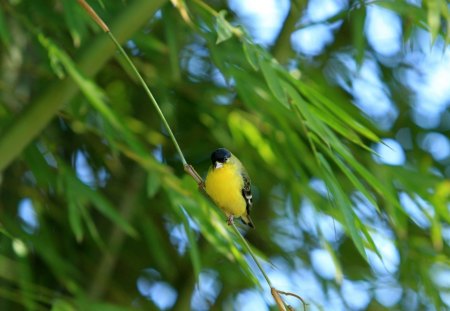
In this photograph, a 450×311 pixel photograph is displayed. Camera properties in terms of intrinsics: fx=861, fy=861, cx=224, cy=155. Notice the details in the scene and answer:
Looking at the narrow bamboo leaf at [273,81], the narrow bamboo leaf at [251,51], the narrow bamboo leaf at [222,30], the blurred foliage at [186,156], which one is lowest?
the blurred foliage at [186,156]

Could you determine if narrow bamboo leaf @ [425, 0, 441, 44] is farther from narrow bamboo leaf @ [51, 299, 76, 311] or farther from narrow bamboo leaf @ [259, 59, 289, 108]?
narrow bamboo leaf @ [51, 299, 76, 311]

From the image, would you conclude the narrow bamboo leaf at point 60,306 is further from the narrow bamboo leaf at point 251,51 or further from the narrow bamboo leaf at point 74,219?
the narrow bamboo leaf at point 251,51

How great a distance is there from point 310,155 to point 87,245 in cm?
90

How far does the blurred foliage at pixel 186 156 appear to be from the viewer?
1.79 metres

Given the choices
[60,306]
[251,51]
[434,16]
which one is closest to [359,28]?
[434,16]

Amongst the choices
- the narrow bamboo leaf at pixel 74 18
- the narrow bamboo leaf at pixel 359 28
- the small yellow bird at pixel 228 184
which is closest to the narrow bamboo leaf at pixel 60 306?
the small yellow bird at pixel 228 184

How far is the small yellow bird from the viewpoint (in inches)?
65.0

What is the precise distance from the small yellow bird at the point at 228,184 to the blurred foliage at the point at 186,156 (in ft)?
0.29

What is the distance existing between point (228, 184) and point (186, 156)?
0.91m

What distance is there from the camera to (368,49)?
8.82 ft

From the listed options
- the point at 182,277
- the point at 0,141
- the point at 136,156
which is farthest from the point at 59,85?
the point at 182,277

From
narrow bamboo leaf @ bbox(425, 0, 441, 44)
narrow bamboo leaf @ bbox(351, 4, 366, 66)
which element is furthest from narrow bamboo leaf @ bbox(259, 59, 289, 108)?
narrow bamboo leaf @ bbox(351, 4, 366, 66)

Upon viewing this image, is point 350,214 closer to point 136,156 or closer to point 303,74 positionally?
point 136,156

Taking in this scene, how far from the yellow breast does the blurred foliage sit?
0.29 ft
